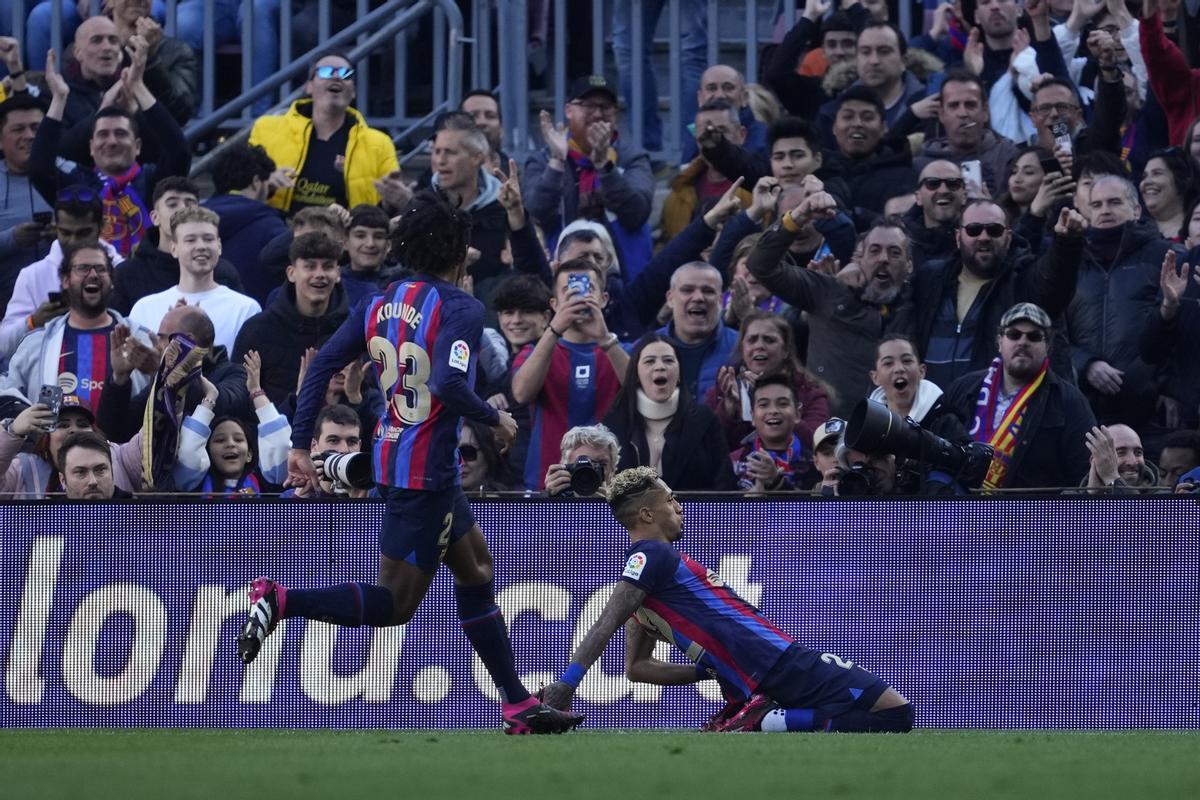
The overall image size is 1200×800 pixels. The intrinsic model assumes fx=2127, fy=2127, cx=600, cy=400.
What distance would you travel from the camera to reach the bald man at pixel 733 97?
14.6 metres

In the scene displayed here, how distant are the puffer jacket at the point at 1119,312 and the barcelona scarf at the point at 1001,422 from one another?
3.24 ft

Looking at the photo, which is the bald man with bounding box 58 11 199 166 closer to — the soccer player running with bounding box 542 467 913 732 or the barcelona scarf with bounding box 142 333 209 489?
the barcelona scarf with bounding box 142 333 209 489

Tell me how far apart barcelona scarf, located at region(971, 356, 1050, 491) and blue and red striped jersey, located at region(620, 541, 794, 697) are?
216 cm

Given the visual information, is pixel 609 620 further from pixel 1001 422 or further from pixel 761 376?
pixel 1001 422

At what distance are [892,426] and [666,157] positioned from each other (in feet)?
19.4

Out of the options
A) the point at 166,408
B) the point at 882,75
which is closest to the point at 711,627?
the point at 166,408

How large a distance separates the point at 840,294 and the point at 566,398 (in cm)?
184

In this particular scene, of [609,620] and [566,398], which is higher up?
[566,398]

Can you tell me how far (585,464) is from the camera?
10.5m

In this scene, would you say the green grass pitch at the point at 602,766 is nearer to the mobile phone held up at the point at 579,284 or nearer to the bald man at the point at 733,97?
the mobile phone held up at the point at 579,284

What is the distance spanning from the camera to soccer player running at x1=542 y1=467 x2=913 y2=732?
358 inches

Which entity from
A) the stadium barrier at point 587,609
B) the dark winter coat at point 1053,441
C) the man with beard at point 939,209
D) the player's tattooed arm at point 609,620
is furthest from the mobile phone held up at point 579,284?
the player's tattooed arm at point 609,620

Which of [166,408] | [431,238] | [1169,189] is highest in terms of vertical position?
[1169,189]

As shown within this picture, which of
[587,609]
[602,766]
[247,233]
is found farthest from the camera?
[247,233]
